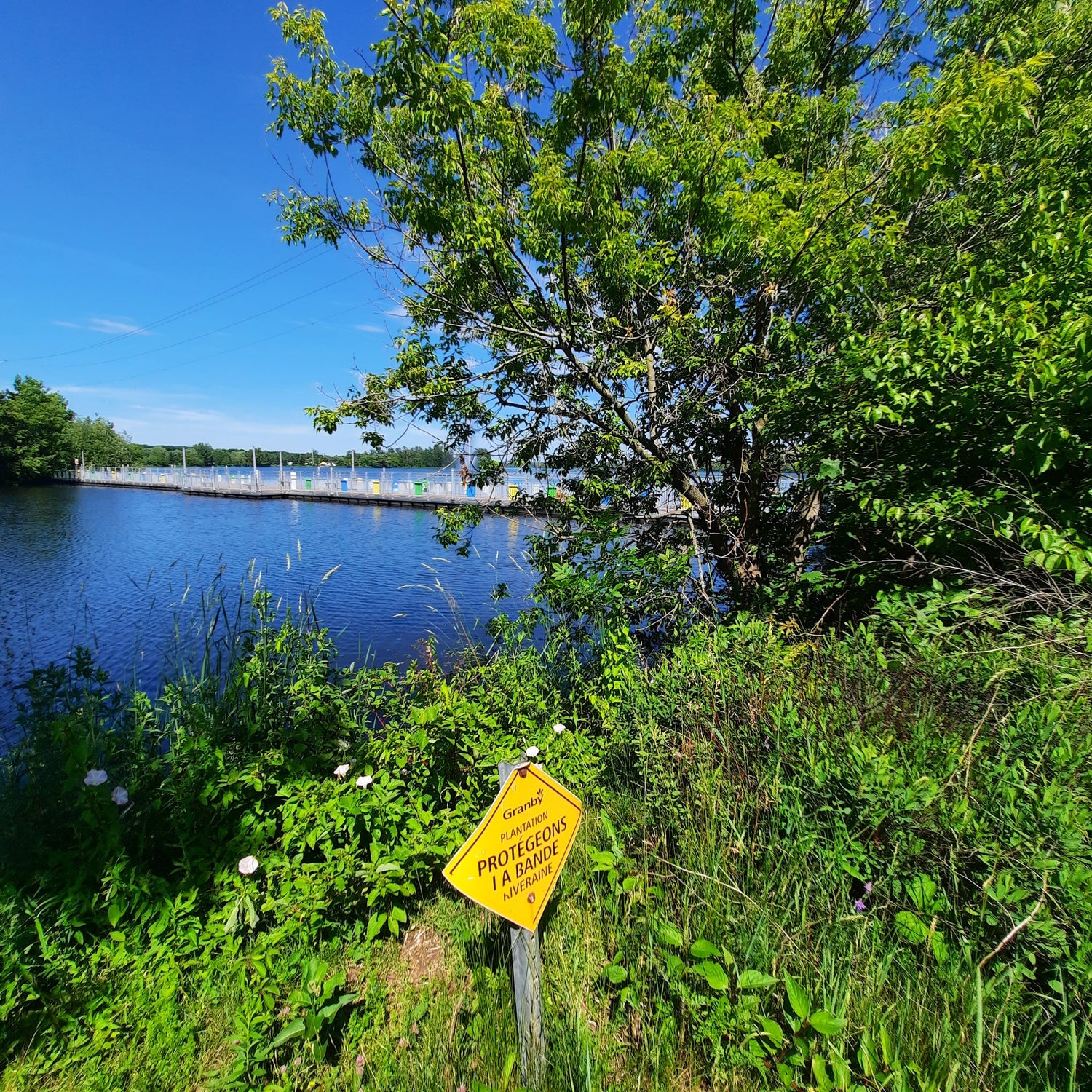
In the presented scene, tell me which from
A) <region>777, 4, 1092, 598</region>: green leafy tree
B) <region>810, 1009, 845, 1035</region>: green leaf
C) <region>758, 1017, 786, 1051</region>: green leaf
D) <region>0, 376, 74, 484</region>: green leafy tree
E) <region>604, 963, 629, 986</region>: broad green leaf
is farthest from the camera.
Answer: <region>0, 376, 74, 484</region>: green leafy tree

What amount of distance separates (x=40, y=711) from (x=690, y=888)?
3641 mm

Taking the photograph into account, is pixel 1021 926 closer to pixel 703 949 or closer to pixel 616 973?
pixel 703 949

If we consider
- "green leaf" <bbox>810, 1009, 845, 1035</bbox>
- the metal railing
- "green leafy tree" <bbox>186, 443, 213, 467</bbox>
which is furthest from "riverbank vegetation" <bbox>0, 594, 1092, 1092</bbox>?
"green leafy tree" <bbox>186, 443, 213, 467</bbox>

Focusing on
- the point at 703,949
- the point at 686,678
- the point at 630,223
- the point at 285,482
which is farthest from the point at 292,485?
the point at 703,949

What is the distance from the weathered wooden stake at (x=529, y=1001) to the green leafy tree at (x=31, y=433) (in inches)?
2692

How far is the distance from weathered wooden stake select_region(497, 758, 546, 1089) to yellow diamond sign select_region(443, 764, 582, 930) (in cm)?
4

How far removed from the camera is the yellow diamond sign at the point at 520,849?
156 cm

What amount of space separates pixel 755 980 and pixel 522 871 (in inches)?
29.3

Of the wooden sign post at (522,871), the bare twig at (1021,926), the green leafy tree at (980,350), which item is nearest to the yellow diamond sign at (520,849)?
the wooden sign post at (522,871)

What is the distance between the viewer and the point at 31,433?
50469 mm

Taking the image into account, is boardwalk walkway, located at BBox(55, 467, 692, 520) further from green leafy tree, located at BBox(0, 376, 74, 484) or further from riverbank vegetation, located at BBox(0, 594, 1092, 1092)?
riverbank vegetation, located at BBox(0, 594, 1092, 1092)

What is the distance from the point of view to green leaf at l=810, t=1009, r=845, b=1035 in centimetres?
134

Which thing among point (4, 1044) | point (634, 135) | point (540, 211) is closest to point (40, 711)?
point (4, 1044)

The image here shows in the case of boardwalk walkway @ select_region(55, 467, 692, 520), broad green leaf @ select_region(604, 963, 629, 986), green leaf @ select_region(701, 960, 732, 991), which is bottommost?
broad green leaf @ select_region(604, 963, 629, 986)
